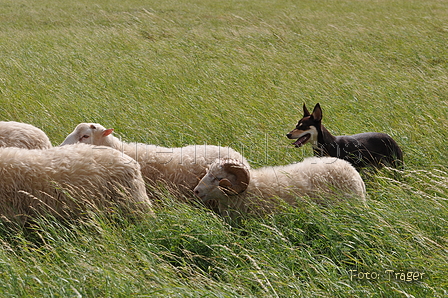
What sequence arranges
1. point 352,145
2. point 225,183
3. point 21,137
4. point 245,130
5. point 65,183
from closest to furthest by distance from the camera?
point 65,183 < point 225,183 < point 21,137 < point 352,145 < point 245,130

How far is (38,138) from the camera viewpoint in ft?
18.5

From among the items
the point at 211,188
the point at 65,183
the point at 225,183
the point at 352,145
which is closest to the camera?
the point at 65,183

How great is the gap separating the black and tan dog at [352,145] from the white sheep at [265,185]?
922 mm

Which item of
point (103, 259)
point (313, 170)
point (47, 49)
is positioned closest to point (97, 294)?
point (103, 259)

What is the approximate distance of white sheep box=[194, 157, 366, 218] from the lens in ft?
15.1

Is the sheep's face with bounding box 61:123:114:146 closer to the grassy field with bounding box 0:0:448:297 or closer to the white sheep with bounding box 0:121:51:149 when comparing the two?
the white sheep with bounding box 0:121:51:149

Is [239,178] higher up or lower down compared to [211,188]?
higher up

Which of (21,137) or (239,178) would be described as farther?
(21,137)

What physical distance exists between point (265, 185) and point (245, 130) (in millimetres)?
2116

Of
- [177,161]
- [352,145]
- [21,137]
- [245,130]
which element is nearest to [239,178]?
[177,161]

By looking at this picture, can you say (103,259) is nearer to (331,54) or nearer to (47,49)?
(331,54)

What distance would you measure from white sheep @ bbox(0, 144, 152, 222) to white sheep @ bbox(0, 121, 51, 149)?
1.08 metres

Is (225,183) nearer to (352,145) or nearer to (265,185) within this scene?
(265,185)

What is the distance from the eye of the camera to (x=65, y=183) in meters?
4.25
